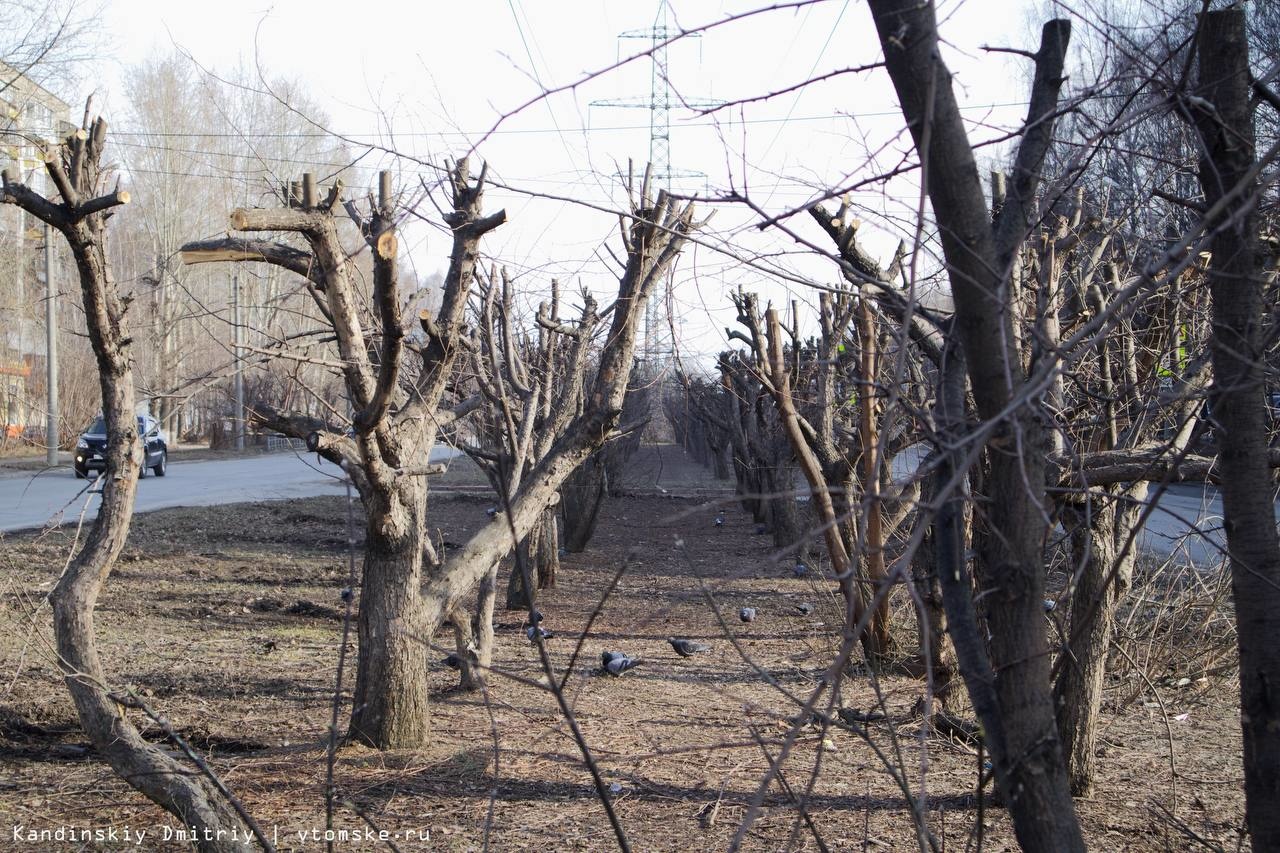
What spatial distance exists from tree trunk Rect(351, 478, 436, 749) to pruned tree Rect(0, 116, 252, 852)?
109 centimetres

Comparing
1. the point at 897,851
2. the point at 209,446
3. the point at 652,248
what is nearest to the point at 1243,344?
the point at 897,851

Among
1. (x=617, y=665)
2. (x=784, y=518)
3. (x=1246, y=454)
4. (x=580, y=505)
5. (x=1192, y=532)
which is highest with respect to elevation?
(x=1246, y=454)

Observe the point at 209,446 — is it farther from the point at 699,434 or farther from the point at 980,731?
the point at 980,731

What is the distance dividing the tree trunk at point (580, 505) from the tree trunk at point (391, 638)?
871 centimetres

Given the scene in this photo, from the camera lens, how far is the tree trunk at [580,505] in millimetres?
14016

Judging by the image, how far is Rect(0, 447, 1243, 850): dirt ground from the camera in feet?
13.5

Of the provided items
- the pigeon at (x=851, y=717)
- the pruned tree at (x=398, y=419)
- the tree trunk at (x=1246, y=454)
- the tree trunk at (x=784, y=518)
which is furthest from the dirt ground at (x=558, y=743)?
the tree trunk at (x=784, y=518)

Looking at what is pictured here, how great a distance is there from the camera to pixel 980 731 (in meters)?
1.73

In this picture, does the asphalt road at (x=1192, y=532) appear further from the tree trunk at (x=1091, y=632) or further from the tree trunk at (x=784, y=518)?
the tree trunk at (x=784, y=518)

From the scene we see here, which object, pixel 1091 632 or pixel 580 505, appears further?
pixel 580 505

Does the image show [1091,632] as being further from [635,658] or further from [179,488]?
[179,488]

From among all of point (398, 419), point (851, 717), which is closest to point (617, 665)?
point (851, 717)

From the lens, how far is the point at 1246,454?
1.95 meters

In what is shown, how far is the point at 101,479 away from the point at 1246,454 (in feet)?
13.6
